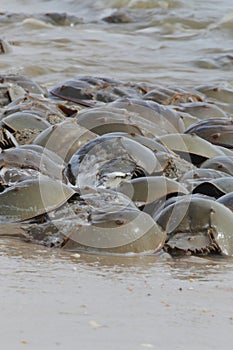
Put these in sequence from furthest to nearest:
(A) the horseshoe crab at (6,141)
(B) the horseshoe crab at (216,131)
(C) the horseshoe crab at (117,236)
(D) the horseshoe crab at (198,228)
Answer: (B) the horseshoe crab at (216,131), (A) the horseshoe crab at (6,141), (D) the horseshoe crab at (198,228), (C) the horseshoe crab at (117,236)

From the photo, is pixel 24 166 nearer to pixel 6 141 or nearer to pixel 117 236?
pixel 6 141

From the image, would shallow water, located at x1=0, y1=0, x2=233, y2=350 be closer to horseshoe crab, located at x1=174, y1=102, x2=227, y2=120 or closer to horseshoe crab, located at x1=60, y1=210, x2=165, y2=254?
horseshoe crab, located at x1=60, y1=210, x2=165, y2=254

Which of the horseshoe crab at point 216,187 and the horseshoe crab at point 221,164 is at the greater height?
the horseshoe crab at point 216,187

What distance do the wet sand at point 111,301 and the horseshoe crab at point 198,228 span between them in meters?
0.07

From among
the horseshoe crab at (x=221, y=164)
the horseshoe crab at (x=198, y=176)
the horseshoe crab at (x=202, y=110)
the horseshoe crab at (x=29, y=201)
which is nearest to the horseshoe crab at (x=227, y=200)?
the horseshoe crab at (x=198, y=176)

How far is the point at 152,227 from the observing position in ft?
8.77

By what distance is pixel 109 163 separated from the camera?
11.3ft

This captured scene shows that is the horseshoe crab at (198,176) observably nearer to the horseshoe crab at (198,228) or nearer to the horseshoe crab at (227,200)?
the horseshoe crab at (227,200)

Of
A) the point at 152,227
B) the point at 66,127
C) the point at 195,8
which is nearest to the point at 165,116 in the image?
the point at 66,127

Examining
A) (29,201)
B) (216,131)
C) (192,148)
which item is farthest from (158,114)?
(29,201)

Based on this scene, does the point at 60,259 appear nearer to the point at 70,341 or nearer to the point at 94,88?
the point at 70,341

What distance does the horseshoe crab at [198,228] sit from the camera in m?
2.72

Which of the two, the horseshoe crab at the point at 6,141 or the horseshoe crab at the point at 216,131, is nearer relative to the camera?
the horseshoe crab at the point at 6,141

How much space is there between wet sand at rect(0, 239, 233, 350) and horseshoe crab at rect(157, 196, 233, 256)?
0.07m
